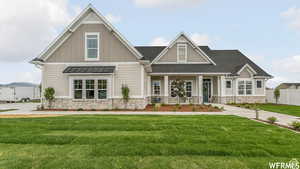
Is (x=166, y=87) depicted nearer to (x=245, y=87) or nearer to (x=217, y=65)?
(x=217, y=65)

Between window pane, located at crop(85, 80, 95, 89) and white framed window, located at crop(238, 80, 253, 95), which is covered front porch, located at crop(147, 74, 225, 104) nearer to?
white framed window, located at crop(238, 80, 253, 95)

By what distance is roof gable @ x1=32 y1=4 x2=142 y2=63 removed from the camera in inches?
583

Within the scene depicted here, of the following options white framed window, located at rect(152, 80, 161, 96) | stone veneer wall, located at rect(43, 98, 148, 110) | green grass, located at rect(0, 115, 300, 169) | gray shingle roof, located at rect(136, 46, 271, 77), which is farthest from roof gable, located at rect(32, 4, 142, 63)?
green grass, located at rect(0, 115, 300, 169)

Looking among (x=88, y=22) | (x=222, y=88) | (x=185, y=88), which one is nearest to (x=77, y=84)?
(x=88, y=22)

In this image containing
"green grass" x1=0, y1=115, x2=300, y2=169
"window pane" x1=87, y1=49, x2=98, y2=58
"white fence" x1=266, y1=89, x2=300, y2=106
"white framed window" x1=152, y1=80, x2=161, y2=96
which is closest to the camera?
"green grass" x1=0, y1=115, x2=300, y2=169

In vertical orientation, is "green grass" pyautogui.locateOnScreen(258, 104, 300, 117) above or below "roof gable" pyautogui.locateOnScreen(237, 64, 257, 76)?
below

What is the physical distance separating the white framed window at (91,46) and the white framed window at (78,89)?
204cm

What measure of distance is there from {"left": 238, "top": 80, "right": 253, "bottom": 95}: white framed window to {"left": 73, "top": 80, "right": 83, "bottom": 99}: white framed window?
17.3 metres

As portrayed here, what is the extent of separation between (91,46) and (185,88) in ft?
35.9

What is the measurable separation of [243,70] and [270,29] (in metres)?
5.05

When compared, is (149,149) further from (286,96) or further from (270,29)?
(286,96)

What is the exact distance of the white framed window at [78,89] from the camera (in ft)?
49.6

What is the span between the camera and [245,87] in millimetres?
21859

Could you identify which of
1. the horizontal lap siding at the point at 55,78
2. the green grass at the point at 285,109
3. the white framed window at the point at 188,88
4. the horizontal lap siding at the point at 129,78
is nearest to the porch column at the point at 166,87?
the white framed window at the point at 188,88
